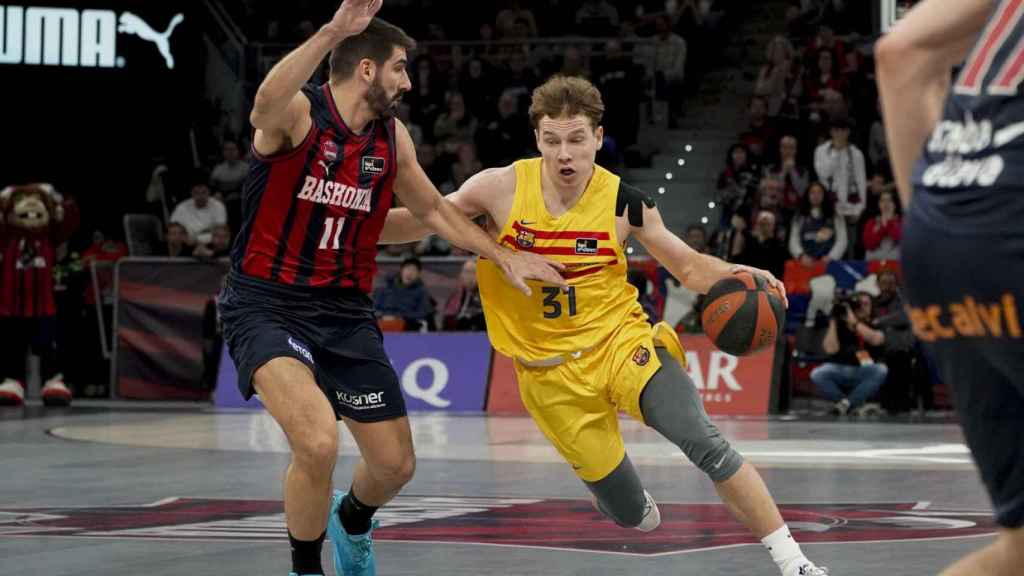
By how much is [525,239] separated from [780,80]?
14.6m

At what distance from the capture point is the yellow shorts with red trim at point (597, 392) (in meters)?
6.21

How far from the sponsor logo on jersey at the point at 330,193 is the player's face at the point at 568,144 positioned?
0.81 m

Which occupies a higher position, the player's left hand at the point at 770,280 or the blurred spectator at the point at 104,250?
the player's left hand at the point at 770,280

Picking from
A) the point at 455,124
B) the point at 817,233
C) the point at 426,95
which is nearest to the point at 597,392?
the point at 817,233

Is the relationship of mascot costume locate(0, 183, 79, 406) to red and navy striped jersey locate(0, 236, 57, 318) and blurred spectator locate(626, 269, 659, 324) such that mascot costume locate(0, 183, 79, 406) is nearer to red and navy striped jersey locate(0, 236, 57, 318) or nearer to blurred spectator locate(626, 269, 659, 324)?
red and navy striped jersey locate(0, 236, 57, 318)

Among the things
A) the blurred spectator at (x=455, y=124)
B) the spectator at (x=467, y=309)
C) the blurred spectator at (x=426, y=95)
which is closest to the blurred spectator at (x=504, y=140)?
the blurred spectator at (x=455, y=124)

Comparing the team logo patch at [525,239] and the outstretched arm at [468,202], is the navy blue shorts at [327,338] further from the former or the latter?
the team logo patch at [525,239]

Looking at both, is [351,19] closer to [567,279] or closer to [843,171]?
[567,279]

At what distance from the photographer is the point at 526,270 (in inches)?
244

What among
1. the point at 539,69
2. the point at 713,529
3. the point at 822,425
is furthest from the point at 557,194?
the point at 539,69

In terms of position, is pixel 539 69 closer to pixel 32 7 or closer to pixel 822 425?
pixel 32 7

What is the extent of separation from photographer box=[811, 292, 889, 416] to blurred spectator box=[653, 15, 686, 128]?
6074 mm

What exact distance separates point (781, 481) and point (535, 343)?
12.8 ft

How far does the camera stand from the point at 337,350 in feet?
19.6
